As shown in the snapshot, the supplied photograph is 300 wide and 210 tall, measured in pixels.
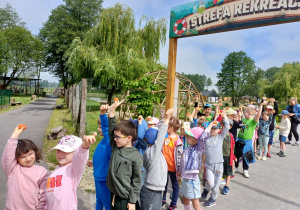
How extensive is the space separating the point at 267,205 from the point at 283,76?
104 feet

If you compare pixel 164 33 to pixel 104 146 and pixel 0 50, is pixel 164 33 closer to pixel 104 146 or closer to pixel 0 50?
pixel 104 146

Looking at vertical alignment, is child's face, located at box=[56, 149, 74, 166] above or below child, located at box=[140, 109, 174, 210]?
above

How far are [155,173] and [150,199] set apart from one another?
1.04 ft

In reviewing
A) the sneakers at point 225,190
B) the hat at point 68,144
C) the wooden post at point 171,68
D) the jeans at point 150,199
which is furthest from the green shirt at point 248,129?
the hat at point 68,144

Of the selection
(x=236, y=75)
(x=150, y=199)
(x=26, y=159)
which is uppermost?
(x=236, y=75)

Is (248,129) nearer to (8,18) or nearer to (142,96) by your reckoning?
(142,96)

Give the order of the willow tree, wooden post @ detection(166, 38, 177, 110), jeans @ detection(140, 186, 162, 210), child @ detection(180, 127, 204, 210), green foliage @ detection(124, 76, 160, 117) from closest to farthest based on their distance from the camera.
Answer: jeans @ detection(140, 186, 162, 210) < child @ detection(180, 127, 204, 210) < wooden post @ detection(166, 38, 177, 110) < green foliage @ detection(124, 76, 160, 117) < the willow tree

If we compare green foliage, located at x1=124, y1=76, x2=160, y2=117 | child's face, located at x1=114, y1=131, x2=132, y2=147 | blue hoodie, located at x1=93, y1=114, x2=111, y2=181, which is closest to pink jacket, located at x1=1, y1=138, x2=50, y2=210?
blue hoodie, located at x1=93, y1=114, x2=111, y2=181

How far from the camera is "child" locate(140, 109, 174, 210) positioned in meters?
2.53

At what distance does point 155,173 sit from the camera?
258cm

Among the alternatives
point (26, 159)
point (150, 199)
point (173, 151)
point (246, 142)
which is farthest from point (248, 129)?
point (26, 159)

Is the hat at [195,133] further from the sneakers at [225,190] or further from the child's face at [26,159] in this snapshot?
the child's face at [26,159]

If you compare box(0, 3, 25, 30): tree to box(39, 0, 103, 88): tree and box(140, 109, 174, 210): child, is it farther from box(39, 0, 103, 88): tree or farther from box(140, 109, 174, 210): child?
box(140, 109, 174, 210): child

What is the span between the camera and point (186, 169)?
3047mm
